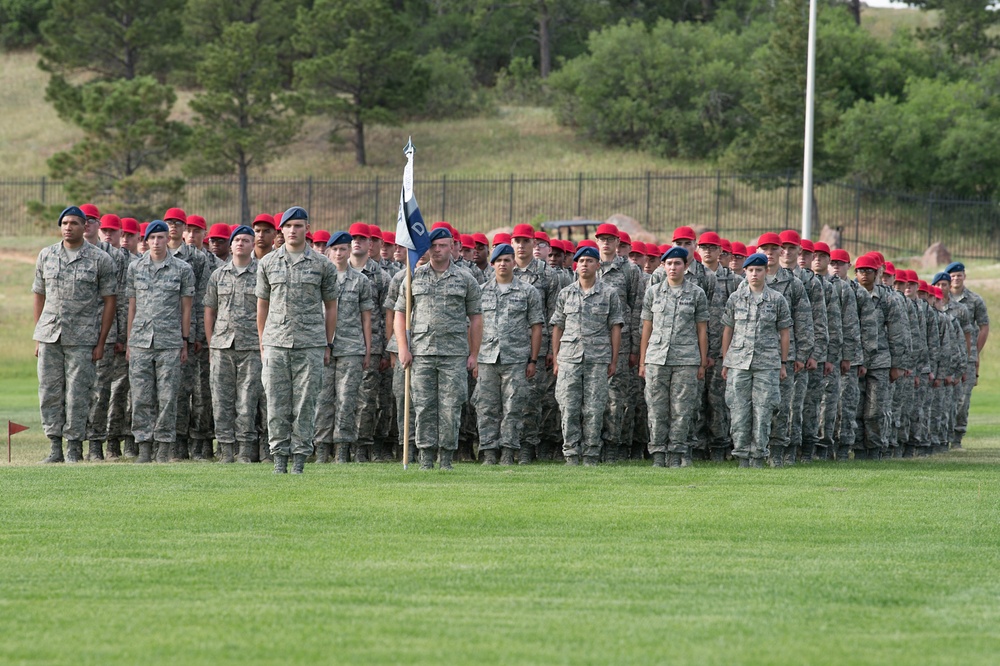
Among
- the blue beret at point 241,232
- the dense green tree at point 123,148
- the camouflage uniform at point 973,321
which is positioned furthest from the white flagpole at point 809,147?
the dense green tree at point 123,148

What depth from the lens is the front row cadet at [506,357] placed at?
13945 millimetres

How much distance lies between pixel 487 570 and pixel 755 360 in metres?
6.44

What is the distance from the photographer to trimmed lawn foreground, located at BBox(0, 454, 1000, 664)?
5.96 m

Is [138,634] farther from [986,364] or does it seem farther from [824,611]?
[986,364]

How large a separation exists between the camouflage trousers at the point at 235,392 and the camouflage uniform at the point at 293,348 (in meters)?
1.83

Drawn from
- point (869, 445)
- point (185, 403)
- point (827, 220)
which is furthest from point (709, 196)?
point (185, 403)

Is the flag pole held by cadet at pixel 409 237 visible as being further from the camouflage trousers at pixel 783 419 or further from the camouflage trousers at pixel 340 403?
the camouflage trousers at pixel 783 419

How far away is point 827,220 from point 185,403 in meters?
38.1

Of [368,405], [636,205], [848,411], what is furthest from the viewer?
[636,205]

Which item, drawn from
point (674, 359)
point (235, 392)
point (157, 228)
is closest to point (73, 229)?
point (157, 228)

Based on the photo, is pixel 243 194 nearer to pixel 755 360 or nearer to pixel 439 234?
pixel 439 234

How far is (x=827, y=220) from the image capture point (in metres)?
49.5

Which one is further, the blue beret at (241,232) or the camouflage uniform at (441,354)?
the blue beret at (241,232)

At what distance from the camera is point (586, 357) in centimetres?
1386
